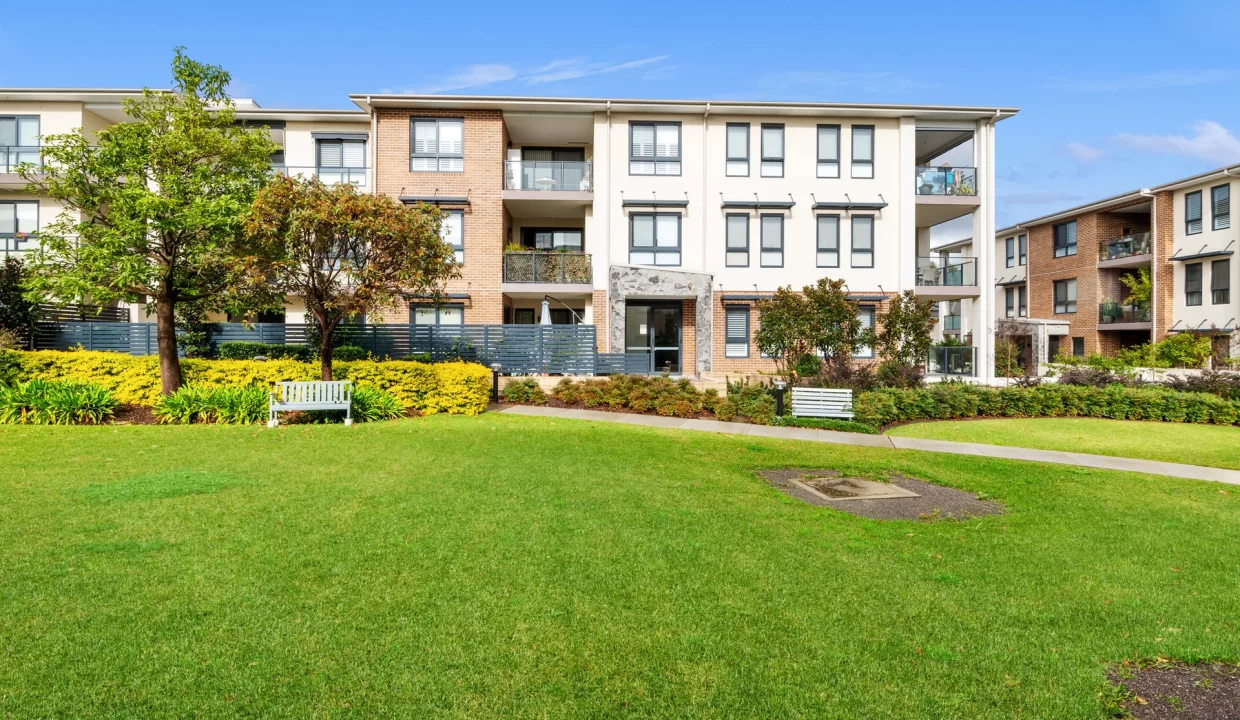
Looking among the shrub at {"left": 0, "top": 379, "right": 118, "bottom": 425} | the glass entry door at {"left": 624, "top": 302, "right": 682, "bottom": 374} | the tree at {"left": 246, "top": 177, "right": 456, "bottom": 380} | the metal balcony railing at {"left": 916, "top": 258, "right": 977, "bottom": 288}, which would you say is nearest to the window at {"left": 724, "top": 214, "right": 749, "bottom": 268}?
the glass entry door at {"left": 624, "top": 302, "right": 682, "bottom": 374}

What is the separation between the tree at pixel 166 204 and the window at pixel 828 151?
1754cm

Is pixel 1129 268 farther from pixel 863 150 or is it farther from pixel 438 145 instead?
pixel 438 145

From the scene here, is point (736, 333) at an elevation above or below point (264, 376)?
above

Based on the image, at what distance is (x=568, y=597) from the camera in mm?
4836

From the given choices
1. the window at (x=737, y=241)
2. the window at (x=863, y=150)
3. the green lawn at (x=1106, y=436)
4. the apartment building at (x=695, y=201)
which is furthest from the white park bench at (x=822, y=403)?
the window at (x=863, y=150)

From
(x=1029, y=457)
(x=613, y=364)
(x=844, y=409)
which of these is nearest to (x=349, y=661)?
(x=1029, y=457)

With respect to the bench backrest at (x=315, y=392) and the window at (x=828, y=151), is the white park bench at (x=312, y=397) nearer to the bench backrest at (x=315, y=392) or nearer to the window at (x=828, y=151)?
the bench backrest at (x=315, y=392)

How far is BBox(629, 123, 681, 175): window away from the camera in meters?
25.0

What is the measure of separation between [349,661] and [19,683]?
1.52 m

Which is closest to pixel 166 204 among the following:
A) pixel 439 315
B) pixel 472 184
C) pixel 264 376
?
pixel 264 376

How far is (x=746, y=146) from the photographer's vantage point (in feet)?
82.9

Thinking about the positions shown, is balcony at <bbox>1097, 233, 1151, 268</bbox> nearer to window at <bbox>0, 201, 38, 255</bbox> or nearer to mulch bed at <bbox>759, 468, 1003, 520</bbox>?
mulch bed at <bbox>759, 468, 1003, 520</bbox>

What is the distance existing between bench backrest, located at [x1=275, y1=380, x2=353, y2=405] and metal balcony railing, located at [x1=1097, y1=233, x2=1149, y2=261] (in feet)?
120

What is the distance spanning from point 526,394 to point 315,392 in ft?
17.7
